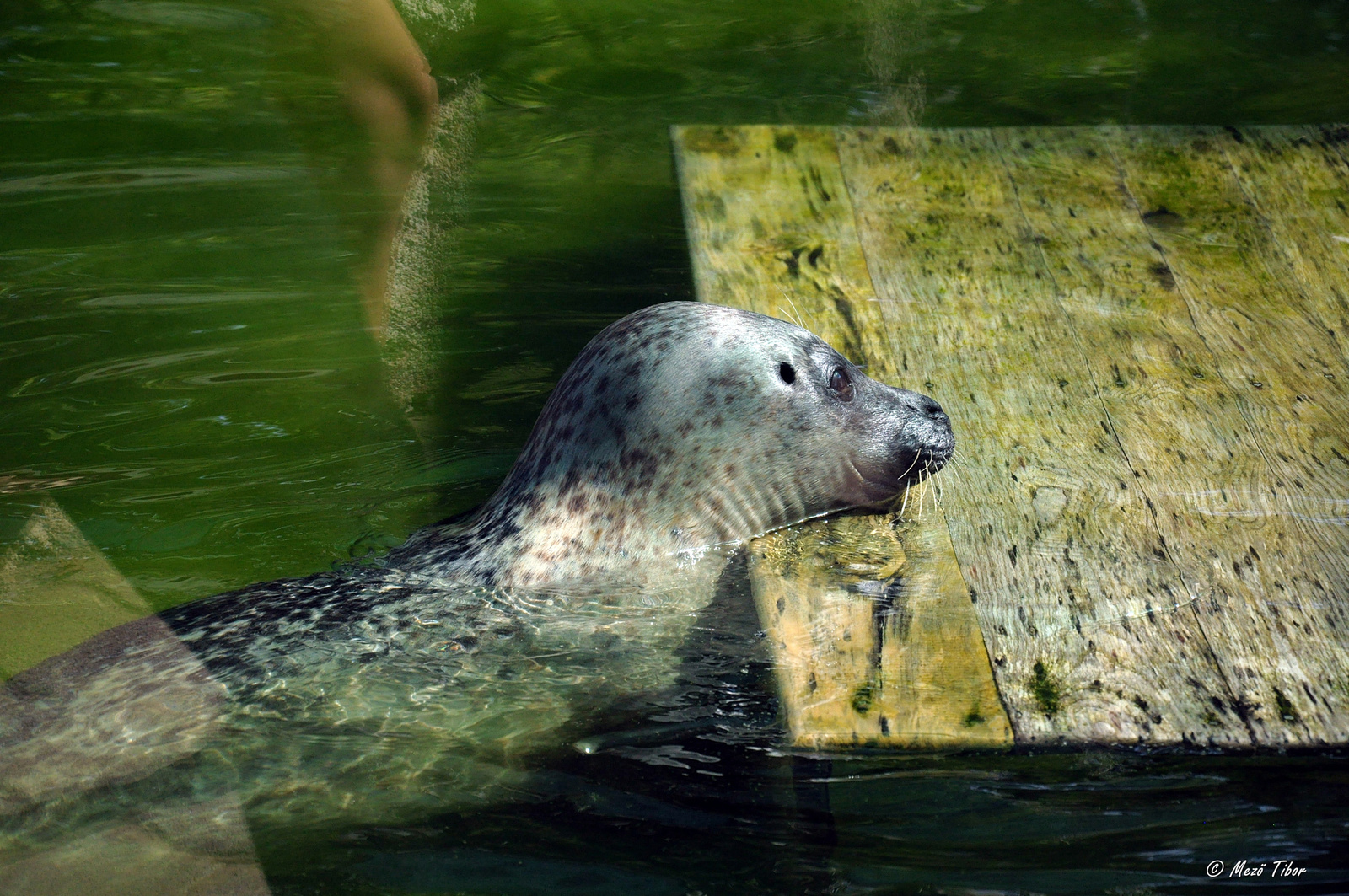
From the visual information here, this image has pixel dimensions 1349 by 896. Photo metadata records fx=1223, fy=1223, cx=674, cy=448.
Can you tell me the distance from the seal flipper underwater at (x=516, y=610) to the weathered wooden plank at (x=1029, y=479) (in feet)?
1.09

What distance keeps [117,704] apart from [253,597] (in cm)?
56

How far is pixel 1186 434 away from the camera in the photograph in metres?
3.71

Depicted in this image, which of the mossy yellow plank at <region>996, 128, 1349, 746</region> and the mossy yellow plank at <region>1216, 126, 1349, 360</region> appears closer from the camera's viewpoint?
the mossy yellow plank at <region>996, 128, 1349, 746</region>

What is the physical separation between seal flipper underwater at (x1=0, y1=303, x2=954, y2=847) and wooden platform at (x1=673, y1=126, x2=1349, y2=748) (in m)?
0.26

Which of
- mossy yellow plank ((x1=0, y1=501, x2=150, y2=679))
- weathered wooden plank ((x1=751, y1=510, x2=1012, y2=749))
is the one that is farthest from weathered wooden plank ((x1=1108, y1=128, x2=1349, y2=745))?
mossy yellow plank ((x1=0, y1=501, x2=150, y2=679))

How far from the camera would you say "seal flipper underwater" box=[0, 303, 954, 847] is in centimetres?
284

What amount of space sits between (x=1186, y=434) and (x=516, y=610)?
2.08 meters

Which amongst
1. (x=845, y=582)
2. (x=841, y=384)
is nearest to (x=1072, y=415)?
(x=841, y=384)

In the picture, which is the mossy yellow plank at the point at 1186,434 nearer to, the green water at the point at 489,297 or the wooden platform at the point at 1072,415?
the wooden platform at the point at 1072,415

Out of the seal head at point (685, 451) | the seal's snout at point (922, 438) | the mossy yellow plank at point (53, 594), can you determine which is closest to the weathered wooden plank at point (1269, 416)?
the seal's snout at point (922, 438)

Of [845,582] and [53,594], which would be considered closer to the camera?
[845,582]

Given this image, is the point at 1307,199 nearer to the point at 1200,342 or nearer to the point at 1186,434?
the point at 1200,342

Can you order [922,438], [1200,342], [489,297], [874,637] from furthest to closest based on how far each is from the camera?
1. [489,297]
2. [1200,342]
3. [922,438]
4. [874,637]

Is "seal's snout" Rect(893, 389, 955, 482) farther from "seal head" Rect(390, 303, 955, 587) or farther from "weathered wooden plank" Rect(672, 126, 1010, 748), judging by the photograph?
"weathered wooden plank" Rect(672, 126, 1010, 748)
